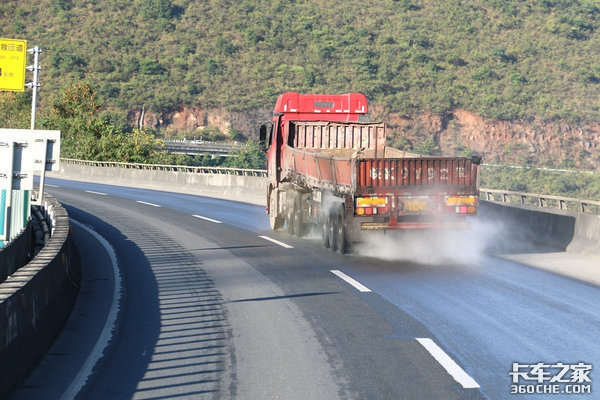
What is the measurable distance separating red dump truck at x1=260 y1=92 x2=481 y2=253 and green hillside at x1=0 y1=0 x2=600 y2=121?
103369 millimetres

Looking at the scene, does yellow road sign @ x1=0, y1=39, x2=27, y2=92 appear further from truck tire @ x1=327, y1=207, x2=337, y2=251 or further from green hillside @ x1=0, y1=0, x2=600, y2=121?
green hillside @ x1=0, y1=0, x2=600, y2=121

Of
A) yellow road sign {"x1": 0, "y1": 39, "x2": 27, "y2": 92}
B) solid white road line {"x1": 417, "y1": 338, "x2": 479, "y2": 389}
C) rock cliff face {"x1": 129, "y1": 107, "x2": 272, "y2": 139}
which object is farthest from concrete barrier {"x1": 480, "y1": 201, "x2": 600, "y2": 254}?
rock cliff face {"x1": 129, "y1": 107, "x2": 272, "y2": 139}

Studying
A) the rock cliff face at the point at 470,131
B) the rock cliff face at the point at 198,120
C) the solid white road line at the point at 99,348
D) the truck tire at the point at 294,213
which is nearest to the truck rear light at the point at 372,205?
the truck tire at the point at 294,213

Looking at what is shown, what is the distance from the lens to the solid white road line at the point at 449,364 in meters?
7.82

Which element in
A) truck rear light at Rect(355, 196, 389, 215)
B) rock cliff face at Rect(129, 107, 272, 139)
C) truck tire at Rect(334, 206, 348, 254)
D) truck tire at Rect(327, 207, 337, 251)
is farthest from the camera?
rock cliff face at Rect(129, 107, 272, 139)

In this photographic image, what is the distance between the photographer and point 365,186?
16.5 m

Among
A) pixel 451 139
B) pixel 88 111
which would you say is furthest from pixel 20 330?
pixel 451 139

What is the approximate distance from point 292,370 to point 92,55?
139m

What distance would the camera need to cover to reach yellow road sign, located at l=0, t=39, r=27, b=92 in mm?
46531

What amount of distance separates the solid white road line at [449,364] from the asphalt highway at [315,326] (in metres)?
0.02

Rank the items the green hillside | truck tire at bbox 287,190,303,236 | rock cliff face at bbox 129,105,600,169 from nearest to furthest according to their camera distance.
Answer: truck tire at bbox 287,190,303,236, rock cliff face at bbox 129,105,600,169, the green hillside

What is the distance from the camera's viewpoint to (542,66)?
449ft

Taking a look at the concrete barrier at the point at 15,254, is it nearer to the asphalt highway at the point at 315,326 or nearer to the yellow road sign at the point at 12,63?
the asphalt highway at the point at 315,326

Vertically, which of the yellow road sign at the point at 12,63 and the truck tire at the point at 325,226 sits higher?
the yellow road sign at the point at 12,63
